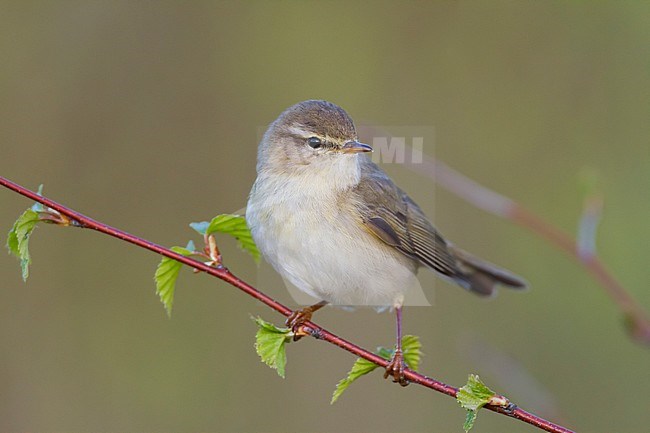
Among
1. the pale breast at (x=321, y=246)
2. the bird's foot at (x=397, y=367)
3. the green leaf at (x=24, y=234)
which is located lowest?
the green leaf at (x=24, y=234)

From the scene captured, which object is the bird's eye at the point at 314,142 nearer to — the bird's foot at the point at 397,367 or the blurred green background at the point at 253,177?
the bird's foot at the point at 397,367

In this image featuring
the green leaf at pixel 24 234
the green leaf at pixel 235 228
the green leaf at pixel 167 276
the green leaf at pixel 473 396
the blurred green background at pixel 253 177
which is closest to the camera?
the green leaf at pixel 473 396

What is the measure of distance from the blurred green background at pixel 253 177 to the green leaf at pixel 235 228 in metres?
2.52

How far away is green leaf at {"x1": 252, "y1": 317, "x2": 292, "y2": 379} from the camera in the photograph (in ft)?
8.65

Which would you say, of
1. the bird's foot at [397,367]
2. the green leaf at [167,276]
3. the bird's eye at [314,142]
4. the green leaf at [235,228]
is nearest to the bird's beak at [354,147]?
the bird's eye at [314,142]

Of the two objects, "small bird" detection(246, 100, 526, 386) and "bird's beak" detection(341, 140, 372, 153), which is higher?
"bird's beak" detection(341, 140, 372, 153)

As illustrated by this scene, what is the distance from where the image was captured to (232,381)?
630 cm

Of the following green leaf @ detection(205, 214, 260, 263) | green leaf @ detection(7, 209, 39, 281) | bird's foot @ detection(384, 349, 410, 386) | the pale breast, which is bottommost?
green leaf @ detection(7, 209, 39, 281)

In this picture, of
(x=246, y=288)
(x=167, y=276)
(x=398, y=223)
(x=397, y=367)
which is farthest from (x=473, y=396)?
(x=398, y=223)

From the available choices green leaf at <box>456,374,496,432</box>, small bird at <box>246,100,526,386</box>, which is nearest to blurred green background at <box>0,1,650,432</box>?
small bird at <box>246,100,526,386</box>

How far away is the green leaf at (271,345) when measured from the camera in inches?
104

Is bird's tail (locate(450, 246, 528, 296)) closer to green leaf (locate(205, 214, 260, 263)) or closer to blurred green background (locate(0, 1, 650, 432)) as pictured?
blurred green background (locate(0, 1, 650, 432))

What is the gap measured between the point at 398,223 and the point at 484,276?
0.84 meters

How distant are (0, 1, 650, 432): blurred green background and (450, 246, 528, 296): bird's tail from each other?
110cm
